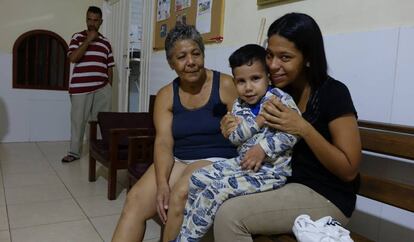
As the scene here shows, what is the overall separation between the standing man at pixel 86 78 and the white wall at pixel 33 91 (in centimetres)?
125

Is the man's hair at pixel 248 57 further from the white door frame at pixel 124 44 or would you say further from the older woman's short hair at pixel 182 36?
the white door frame at pixel 124 44

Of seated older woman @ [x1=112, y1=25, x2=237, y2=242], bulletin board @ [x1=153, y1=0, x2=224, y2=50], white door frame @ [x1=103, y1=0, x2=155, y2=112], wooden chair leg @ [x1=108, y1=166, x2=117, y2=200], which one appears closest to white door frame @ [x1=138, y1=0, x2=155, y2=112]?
white door frame @ [x1=103, y1=0, x2=155, y2=112]

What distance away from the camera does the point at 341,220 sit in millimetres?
1249

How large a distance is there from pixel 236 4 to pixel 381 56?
127 cm

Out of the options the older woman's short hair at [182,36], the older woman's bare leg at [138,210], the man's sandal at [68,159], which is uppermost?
the older woman's short hair at [182,36]

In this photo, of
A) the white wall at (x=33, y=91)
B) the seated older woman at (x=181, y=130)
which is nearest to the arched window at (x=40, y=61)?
the white wall at (x=33, y=91)

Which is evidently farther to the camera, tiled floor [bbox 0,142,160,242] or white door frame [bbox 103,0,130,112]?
white door frame [bbox 103,0,130,112]

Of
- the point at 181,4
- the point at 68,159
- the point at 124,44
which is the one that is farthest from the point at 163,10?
the point at 68,159

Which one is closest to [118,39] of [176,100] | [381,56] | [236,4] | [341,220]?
[236,4]

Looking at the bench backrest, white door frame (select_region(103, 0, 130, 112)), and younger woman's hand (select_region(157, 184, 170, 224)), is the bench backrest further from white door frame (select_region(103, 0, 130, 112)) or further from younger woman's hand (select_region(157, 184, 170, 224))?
white door frame (select_region(103, 0, 130, 112))

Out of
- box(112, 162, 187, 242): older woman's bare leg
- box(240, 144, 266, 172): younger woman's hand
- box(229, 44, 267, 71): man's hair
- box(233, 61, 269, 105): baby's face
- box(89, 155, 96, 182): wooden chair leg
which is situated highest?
box(229, 44, 267, 71): man's hair

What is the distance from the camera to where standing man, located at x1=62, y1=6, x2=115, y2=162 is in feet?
12.9

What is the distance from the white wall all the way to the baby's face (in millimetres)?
4384

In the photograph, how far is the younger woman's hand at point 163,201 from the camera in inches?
57.1
